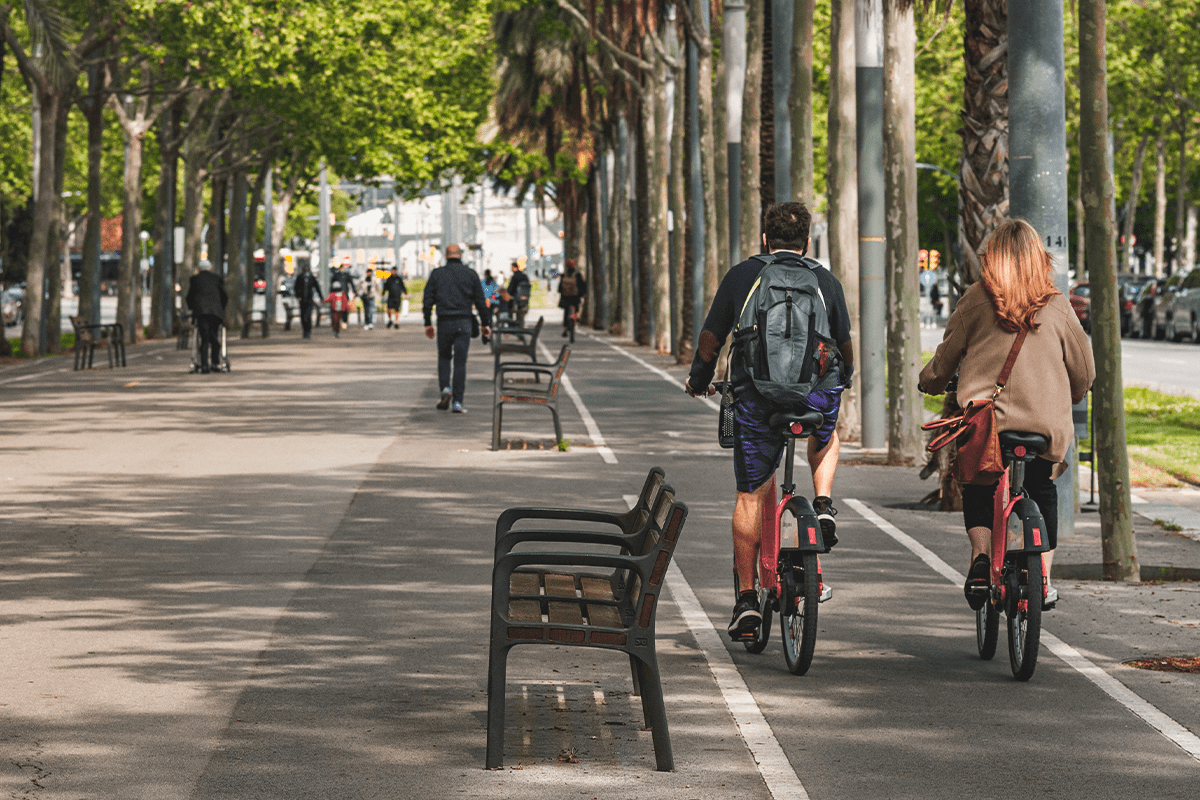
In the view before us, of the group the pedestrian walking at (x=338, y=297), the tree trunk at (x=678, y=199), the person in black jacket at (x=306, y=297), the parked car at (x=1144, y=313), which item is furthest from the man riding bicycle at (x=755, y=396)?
the parked car at (x=1144, y=313)

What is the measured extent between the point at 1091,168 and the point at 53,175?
28987mm

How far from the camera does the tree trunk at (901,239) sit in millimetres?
15289

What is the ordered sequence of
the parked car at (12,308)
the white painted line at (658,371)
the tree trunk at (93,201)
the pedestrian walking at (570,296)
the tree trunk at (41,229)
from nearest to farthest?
the white painted line at (658,371) < the tree trunk at (41,229) < the tree trunk at (93,201) < the pedestrian walking at (570,296) < the parked car at (12,308)

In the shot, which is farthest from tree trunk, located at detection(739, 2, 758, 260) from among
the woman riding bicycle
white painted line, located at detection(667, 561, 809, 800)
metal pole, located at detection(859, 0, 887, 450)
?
the woman riding bicycle

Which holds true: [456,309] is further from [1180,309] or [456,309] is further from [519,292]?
[519,292]

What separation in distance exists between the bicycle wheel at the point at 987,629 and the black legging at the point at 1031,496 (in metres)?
0.34

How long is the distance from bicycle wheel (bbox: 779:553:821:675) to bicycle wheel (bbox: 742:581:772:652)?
145 mm

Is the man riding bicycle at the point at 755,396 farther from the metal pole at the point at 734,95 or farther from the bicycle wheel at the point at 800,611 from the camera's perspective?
the metal pole at the point at 734,95

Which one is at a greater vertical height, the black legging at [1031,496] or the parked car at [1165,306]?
the parked car at [1165,306]

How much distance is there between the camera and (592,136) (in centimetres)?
5453

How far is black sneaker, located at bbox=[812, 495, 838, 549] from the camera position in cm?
718

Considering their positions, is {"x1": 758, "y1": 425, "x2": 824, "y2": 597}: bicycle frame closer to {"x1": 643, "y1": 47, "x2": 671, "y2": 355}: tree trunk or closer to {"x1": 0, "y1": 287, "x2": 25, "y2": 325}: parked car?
{"x1": 643, "y1": 47, "x2": 671, "y2": 355}: tree trunk

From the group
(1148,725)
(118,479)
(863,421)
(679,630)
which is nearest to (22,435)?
(118,479)

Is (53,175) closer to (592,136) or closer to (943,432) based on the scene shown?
(592,136)
